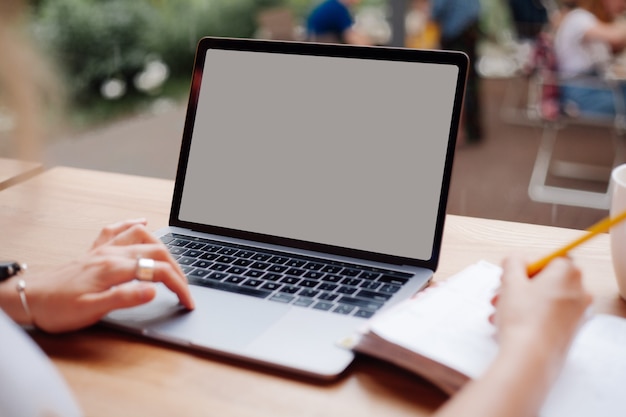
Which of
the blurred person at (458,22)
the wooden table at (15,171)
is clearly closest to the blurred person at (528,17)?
the blurred person at (458,22)

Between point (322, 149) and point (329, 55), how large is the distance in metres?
0.12

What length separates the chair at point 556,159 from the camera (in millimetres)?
2949

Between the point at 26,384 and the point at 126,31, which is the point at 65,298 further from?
the point at 126,31

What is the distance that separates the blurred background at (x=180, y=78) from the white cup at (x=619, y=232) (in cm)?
226

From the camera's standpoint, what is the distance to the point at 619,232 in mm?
731

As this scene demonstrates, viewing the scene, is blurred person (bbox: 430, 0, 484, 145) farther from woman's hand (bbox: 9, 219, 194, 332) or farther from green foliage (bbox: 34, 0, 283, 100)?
woman's hand (bbox: 9, 219, 194, 332)

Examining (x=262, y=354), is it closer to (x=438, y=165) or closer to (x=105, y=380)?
(x=105, y=380)

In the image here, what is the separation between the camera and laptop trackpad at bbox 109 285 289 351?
649mm

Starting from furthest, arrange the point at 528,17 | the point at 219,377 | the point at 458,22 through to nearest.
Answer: the point at 528,17 → the point at 458,22 → the point at 219,377

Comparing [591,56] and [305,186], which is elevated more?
[305,186]

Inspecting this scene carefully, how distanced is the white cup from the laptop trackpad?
0.35m

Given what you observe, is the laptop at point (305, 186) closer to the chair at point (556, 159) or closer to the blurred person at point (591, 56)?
the chair at point (556, 159)

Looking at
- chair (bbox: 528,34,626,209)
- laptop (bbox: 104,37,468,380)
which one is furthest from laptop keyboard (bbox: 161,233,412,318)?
chair (bbox: 528,34,626,209)

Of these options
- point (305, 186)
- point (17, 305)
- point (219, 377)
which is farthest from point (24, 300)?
point (305, 186)
